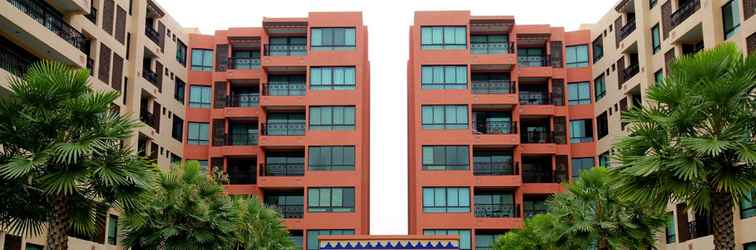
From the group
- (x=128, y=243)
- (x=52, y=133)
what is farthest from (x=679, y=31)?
(x=52, y=133)

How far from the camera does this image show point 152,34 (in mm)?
52500

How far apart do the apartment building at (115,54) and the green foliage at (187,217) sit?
374 cm

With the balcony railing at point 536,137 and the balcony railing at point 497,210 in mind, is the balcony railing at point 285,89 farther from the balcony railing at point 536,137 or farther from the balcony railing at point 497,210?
the balcony railing at point 536,137

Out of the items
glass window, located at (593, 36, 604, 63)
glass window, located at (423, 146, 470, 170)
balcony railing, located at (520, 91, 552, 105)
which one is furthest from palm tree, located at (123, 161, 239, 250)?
glass window, located at (593, 36, 604, 63)

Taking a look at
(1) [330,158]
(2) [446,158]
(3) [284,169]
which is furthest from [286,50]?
(2) [446,158]

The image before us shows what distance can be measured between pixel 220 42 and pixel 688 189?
1728 inches

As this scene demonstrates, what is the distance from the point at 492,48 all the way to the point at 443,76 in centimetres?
417

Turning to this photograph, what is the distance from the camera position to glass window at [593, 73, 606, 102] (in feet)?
190

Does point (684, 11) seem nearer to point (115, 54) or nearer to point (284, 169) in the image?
point (284, 169)

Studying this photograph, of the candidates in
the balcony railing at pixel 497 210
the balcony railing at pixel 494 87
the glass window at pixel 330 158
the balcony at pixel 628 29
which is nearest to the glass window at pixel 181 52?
the glass window at pixel 330 158

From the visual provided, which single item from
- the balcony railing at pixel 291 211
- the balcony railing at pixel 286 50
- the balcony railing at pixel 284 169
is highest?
the balcony railing at pixel 286 50

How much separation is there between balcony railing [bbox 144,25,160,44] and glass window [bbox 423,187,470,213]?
63.2ft

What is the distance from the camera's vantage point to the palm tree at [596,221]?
108 feet

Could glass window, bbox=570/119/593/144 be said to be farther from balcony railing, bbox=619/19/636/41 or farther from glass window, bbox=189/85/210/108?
glass window, bbox=189/85/210/108
